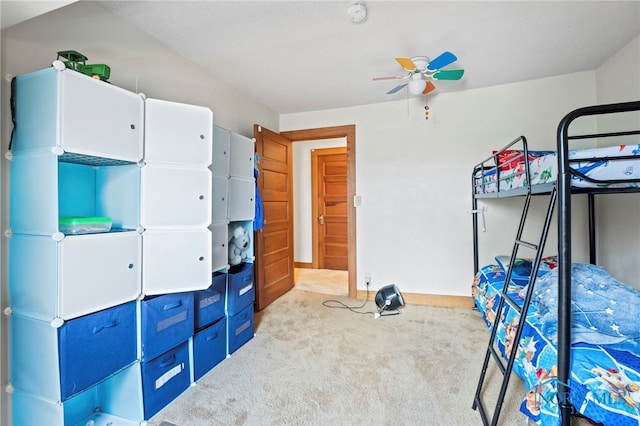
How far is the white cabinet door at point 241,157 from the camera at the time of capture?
7.70 feet

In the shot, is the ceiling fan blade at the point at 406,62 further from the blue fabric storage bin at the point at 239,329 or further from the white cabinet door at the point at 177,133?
the blue fabric storage bin at the point at 239,329

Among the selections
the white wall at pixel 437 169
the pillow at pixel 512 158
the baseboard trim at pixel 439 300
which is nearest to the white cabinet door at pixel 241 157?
the white wall at pixel 437 169

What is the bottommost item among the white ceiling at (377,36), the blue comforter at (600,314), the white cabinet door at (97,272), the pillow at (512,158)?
the blue comforter at (600,314)

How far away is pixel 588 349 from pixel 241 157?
2.39m

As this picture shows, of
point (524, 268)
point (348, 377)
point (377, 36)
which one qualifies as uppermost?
point (377, 36)

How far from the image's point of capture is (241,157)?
7.99 ft

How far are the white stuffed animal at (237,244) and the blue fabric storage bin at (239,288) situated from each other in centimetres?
7

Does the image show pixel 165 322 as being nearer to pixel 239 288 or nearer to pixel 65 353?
pixel 65 353

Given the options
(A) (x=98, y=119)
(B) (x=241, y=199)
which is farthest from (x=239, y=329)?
(A) (x=98, y=119)

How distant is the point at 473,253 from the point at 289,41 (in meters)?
2.74

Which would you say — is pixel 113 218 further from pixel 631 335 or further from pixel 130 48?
pixel 631 335

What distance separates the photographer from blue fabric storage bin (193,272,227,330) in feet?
6.21

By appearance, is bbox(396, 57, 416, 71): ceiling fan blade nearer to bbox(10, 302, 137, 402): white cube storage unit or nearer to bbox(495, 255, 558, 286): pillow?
bbox(495, 255, 558, 286): pillow

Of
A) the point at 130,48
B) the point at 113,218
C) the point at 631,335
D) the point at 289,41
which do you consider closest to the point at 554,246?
the point at 631,335
